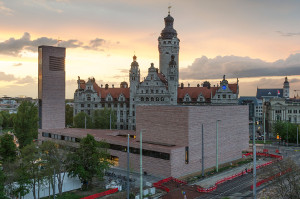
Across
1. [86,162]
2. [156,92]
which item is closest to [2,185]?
[86,162]

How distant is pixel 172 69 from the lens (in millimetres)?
105062

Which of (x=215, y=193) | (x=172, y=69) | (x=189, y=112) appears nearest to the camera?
(x=215, y=193)

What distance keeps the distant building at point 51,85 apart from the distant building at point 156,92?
107ft

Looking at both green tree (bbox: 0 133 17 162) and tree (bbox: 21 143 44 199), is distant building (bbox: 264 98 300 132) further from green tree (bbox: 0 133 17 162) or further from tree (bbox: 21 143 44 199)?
tree (bbox: 21 143 44 199)

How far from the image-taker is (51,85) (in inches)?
3130

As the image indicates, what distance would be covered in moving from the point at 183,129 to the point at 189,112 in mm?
3621

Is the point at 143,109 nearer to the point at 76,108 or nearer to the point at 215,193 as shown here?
the point at 215,193

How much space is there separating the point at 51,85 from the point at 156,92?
39968 mm

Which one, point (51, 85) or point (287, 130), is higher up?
point (51, 85)

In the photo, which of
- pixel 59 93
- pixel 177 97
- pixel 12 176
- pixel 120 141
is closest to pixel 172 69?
pixel 177 97

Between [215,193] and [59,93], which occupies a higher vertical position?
[59,93]

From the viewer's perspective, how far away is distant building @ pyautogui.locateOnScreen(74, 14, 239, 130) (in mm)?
104938

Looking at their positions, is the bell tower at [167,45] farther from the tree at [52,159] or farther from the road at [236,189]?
the tree at [52,159]

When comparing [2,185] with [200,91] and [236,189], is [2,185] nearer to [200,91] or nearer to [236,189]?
[236,189]
